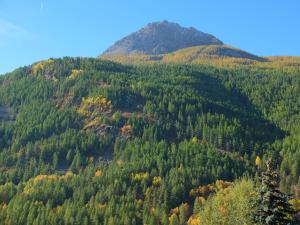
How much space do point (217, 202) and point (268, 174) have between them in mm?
87463

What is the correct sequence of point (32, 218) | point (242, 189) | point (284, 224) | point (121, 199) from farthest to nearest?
point (121, 199), point (32, 218), point (242, 189), point (284, 224)

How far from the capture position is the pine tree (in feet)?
154

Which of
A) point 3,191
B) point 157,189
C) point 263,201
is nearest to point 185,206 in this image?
point 157,189

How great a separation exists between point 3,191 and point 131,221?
57.7 m

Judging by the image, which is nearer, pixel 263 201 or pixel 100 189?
pixel 263 201

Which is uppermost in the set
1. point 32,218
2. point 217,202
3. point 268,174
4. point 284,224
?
point 268,174

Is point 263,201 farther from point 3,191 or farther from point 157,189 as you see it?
point 3,191

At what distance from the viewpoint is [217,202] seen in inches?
5241

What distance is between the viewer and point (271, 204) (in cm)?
4738

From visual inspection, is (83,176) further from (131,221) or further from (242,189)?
(242,189)

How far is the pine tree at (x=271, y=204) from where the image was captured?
46938 mm

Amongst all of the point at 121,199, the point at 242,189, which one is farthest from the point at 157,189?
the point at 242,189

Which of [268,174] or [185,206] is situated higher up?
[268,174]

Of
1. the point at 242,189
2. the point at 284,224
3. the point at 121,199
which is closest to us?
the point at 284,224
